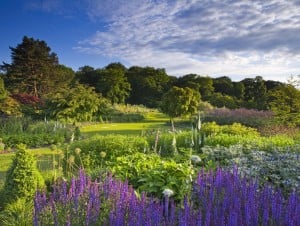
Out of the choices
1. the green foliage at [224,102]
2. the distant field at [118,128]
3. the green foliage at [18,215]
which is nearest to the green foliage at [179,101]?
the distant field at [118,128]

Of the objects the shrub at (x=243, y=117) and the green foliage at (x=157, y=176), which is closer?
the green foliage at (x=157, y=176)

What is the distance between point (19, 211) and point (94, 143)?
15.7 feet

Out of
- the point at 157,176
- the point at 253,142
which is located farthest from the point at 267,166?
the point at 253,142

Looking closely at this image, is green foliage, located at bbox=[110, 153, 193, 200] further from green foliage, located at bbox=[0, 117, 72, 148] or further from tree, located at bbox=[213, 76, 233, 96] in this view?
tree, located at bbox=[213, 76, 233, 96]

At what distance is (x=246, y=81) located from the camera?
40125mm

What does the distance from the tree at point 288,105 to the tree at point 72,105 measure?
28.5 feet

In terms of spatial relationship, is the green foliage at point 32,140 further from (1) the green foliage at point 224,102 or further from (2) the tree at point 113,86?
(2) the tree at point 113,86

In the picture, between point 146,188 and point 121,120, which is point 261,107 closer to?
point 121,120

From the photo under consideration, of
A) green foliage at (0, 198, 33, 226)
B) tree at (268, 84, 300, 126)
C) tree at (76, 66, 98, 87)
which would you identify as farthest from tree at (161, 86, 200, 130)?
tree at (76, 66, 98, 87)

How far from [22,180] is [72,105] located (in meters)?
12.7

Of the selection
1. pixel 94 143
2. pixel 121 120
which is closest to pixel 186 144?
pixel 94 143

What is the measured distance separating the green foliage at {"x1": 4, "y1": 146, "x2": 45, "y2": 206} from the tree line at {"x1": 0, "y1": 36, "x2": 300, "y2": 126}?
40.2ft

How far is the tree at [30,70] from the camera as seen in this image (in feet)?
107

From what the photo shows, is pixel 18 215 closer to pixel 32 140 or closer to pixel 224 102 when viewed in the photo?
pixel 32 140
